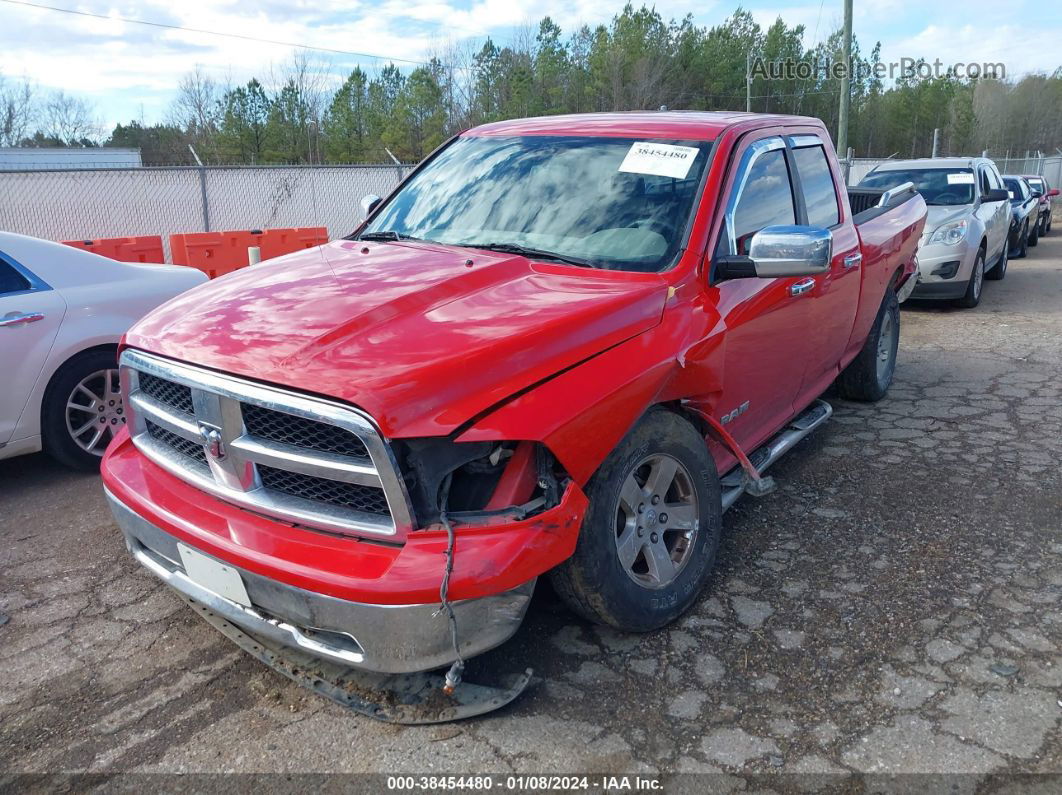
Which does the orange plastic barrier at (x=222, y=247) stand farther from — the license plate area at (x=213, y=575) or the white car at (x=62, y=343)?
the license plate area at (x=213, y=575)

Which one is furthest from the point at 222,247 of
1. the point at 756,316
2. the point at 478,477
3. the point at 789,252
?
the point at 478,477

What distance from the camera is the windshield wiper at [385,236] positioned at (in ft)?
12.9

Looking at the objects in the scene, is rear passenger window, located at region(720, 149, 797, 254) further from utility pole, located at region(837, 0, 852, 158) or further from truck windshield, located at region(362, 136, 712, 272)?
utility pole, located at region(837, 0, 852, 158)

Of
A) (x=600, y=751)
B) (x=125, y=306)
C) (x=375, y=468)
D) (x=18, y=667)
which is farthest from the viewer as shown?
(x=125, y=306)

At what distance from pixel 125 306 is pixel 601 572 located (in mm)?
3723

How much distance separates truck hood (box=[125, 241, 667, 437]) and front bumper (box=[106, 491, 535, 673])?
522mm

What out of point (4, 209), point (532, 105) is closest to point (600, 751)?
point (4, 209)

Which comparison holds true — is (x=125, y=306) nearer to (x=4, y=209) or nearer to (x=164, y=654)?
(x=164, y=654)

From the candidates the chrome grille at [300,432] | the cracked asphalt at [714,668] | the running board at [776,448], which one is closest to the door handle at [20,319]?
the cracked asphalt at [714,668]

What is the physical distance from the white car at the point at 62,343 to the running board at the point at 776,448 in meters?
3.64

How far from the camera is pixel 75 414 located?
5.01 meters

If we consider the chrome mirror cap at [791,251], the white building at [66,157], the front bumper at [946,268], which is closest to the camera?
the chrome mirror cap at [791,251]

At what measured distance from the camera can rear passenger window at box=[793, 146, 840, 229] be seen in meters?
4.46

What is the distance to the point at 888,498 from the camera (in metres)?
4.46
